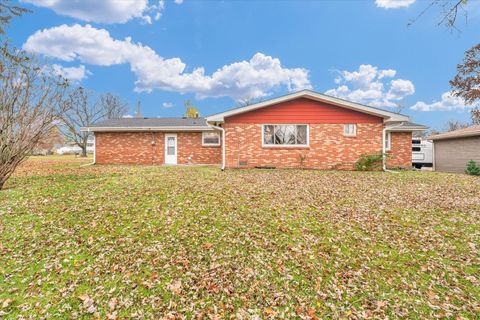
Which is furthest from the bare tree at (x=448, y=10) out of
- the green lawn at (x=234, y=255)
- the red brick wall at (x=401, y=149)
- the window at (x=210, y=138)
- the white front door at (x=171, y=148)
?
the white front door at (x=171, y=148)

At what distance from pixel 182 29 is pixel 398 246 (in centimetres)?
1968

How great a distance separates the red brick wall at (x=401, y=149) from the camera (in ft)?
50.8

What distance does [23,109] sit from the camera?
27.1 feet

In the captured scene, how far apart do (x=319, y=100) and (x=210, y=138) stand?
7.69m

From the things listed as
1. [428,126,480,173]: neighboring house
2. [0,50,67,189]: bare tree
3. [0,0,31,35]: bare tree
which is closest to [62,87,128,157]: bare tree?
[0,50,67,189]: bare tree

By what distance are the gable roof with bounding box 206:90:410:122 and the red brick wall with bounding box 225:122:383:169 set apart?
0.59 metres

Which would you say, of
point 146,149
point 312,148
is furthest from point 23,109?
point 312,148

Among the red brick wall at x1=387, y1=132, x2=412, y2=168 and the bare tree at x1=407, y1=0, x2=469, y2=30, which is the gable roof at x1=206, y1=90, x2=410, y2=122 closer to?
the red brick wall at x1=387, y1=132, x2=412, y2=168

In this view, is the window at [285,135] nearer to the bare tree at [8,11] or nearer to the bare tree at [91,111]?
the bare tree at [8,11]

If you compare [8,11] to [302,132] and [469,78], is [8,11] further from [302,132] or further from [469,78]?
[469,78]

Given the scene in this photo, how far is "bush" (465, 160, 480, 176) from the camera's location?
13995mm

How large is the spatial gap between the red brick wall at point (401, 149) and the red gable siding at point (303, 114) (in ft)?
13.6

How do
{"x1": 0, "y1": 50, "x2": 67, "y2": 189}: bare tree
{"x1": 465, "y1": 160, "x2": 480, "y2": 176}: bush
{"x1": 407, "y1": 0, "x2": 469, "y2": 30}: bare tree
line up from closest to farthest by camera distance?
{"x1": 407, "y1": 0, "x2": 469, "y2": 30}: bare tree → {"x1": 0, "y1": 50, "x2": 67, "y2": 189}: bare tree → {"x1": 465, "y1": 160, "x2": 480, "y2": 176}: bush

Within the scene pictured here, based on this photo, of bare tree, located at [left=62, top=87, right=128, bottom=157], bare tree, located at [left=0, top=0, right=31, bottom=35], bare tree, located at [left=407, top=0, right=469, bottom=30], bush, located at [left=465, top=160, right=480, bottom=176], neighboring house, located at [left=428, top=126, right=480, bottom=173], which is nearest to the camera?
bare tree, located at [left=407, top=0, right=469, bottom=30]
